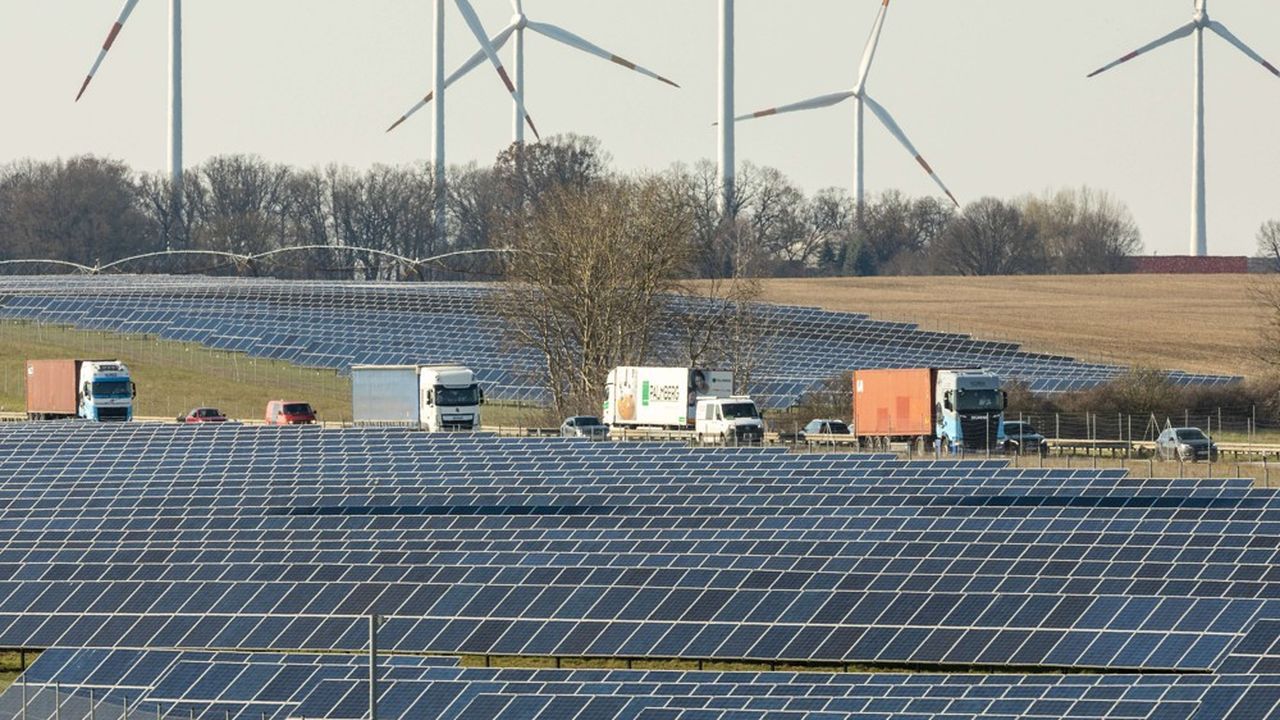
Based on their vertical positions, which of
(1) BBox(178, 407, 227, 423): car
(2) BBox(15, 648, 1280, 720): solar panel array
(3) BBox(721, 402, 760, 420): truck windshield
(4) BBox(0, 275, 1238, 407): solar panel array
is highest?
(4) BBox(0, 275, 1238, 407): solar panel array

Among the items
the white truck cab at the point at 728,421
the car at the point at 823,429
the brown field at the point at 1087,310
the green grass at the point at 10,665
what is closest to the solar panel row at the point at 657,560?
the green grass at the point at 10,665

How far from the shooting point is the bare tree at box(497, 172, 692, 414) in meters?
110

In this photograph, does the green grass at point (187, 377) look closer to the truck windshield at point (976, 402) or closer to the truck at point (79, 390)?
the truck at point (79, 390)

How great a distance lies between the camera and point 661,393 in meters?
96.1

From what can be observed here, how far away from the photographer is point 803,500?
62469 mm

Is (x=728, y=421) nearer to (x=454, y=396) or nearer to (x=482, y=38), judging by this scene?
(x=454, y=396)

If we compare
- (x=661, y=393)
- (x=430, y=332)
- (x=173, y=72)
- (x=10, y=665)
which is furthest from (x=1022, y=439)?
(x=173, y=72)

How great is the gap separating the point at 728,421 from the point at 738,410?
2.95ft

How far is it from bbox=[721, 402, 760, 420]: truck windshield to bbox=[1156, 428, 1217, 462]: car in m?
15.6

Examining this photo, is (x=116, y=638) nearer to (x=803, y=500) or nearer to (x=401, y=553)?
(x=401, y=553)

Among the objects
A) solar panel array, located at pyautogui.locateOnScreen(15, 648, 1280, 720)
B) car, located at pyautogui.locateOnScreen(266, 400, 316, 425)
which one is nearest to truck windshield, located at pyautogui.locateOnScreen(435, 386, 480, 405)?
car, located at pyautogui.locateOnScreen(266, 400, 316, 425)

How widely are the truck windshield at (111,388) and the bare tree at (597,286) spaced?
18.9 meters

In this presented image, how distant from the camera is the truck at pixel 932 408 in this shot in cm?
8631

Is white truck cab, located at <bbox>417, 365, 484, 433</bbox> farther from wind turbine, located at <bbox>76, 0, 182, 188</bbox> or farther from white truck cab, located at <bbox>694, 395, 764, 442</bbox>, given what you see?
wind turbine, located at <bbox>76, 0, 182, 188</bbox>
